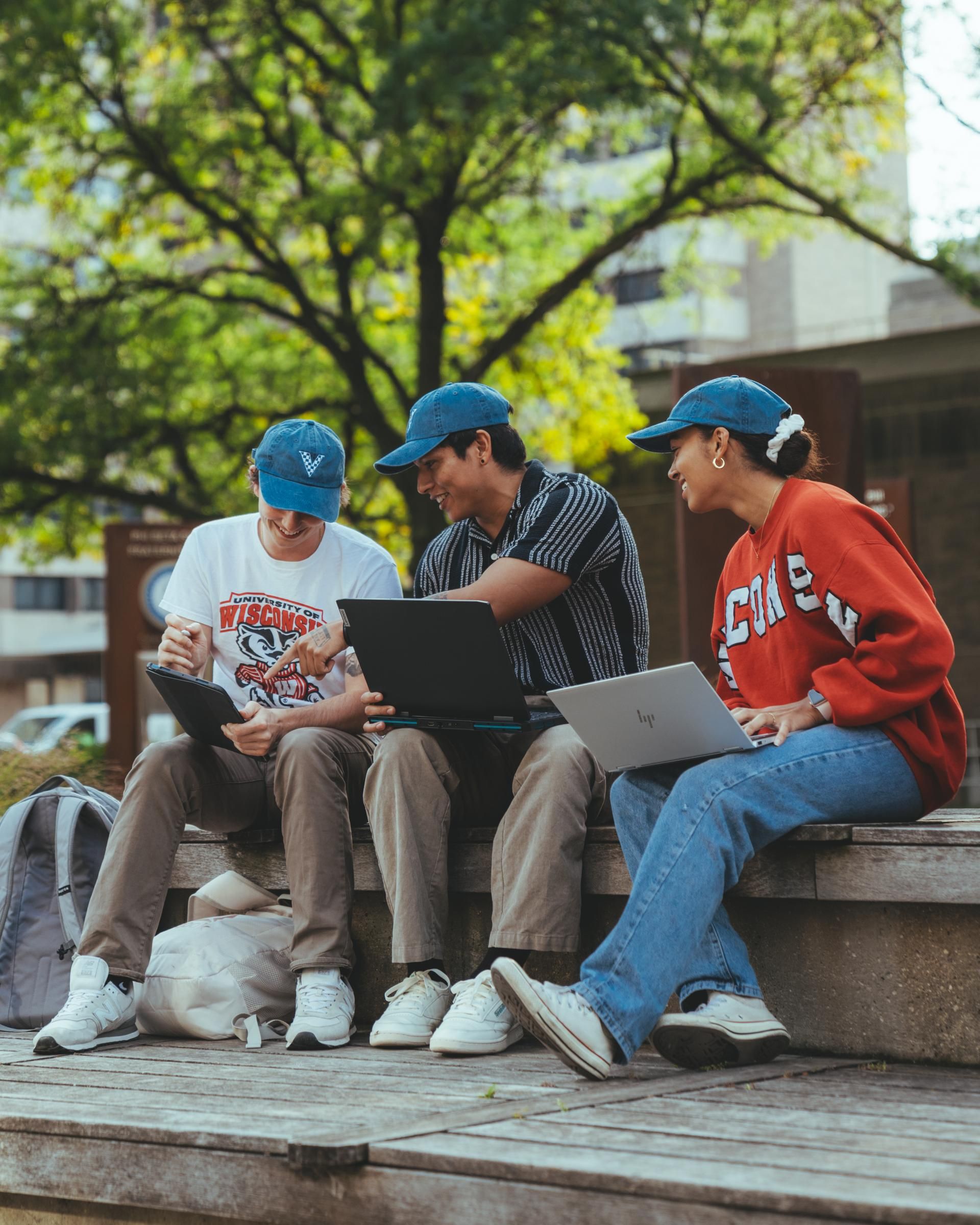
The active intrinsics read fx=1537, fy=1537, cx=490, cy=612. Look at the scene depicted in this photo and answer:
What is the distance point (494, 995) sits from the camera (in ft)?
12.8

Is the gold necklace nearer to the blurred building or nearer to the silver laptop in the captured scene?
the silver laptop

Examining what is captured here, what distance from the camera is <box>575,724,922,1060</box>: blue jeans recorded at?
3.34 meters

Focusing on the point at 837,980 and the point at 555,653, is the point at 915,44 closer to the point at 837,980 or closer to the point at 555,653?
the point at 555,653

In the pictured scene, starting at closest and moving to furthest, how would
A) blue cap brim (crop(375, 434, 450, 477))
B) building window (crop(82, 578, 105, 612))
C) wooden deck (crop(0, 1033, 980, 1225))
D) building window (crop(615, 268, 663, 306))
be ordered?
wooden deck (crop(0, 1033, 980, 1225))
blue cap brim (crop(375, 434, 450, 477))
building window (crop(615, 268, 663, 306))
building window (crop(82, 578, 105, 612))

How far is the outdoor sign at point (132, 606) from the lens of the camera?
1354 centimetres

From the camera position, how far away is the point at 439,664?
4062 mm

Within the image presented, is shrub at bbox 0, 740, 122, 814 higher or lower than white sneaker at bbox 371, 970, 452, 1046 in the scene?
higher

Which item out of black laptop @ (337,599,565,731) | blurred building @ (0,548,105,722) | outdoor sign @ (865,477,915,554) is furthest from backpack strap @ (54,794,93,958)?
blurred building @ (0,548,105,722)

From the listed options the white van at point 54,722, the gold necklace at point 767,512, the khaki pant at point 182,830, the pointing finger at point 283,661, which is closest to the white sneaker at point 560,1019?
the khaki pant at point 182,830

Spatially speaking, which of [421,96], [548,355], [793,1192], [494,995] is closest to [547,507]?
[494,995]

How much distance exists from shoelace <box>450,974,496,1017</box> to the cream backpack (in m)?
0.63

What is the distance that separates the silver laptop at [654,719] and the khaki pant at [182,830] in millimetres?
932

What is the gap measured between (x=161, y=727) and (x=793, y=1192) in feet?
55.4

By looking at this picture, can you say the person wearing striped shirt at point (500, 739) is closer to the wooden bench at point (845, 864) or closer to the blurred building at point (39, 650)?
the wooden bench at point (845, 864)
